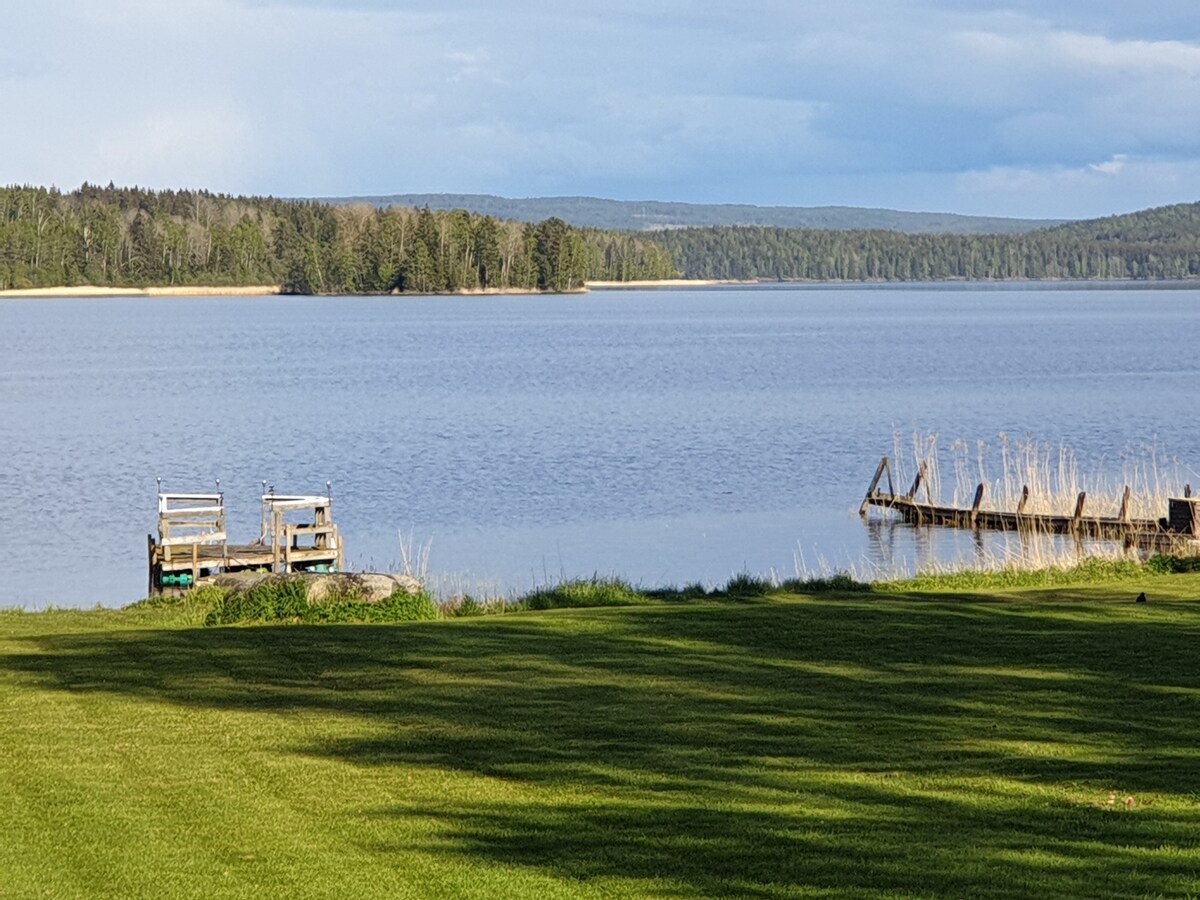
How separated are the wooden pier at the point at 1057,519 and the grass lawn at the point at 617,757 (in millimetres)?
11063

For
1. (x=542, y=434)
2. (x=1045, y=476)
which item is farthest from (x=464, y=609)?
(x=542, y=434)

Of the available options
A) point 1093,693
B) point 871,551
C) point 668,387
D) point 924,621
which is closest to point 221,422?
point 668,387

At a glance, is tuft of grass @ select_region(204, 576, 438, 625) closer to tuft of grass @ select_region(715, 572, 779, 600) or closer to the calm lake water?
tuft of grass @ select_region(715, 572, 779, 600)

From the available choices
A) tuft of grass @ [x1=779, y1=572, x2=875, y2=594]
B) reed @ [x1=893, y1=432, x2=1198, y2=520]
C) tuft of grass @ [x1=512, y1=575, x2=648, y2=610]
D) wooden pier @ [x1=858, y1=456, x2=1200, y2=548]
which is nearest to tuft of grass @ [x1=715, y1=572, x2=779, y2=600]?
tuft of grass @ [x1=779, y1=572, x2=875, y2=594]

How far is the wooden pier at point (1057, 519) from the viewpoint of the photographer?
27.1 m

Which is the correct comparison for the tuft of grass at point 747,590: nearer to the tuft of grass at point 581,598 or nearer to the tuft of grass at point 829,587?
the tuft of grass at point 829,587

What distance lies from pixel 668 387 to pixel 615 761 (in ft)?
213

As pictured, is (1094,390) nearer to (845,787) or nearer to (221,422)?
(221,422)

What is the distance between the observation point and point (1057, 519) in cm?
3397

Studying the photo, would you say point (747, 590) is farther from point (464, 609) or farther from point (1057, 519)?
point (1057, 519)

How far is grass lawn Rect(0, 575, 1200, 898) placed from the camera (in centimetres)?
836

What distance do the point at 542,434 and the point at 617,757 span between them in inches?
1799

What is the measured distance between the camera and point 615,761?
418 inches

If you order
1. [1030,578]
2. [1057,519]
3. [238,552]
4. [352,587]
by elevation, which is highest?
[352,587]
